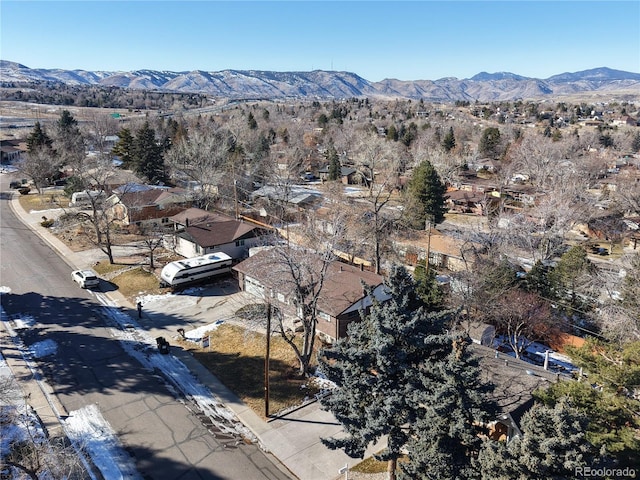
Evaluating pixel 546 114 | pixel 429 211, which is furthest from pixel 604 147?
pixel 429 211

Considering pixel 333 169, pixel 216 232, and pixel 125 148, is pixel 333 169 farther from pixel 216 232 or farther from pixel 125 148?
pixel 216 232

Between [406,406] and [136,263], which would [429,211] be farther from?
[406,406]

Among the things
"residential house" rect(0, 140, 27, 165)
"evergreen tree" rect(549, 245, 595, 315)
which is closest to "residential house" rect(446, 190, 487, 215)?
"evergreen tree" rect(549, 245, 595, 315)

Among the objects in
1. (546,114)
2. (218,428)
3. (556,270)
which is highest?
(546,114)

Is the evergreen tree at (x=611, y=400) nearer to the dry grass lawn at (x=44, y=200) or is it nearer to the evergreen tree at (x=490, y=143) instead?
the dry grass lawn at (x=44, y=200)

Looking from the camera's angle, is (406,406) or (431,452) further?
(406,406)

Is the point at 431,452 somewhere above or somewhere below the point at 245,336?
above
